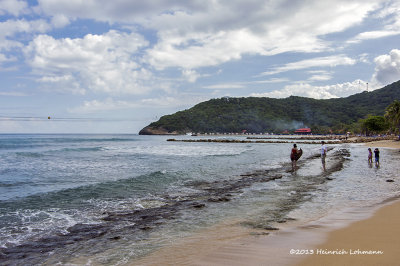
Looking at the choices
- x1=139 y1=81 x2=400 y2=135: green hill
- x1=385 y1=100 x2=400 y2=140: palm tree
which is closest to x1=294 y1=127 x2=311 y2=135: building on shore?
x1=139 y1=81 x2=400 y2=135: green hill

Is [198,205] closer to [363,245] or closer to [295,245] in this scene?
[295,245]

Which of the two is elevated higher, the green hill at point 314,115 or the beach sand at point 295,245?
the green hill at point 314,115

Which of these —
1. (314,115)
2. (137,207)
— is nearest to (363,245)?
(137,207)

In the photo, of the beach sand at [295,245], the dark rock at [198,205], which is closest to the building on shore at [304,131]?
the dark rock at [198,205]

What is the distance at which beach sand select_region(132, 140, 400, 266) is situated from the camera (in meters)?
4.70

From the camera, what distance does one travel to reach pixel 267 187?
13.4m

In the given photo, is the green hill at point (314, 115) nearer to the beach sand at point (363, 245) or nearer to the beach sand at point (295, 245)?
the beach sand at point (363, 245)

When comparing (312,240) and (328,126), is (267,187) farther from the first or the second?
(328,126)

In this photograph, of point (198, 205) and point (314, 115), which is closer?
point (198, 205)

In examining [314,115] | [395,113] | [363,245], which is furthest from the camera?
[314,115]

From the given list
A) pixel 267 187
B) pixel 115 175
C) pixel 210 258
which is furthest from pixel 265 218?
pixel 115 175

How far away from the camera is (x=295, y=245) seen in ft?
18.0

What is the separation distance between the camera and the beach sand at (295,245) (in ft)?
15.4

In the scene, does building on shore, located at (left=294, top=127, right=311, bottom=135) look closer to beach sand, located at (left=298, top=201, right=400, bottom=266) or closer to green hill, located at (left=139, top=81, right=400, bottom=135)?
green hill, located at (left=139, top=81, right=400, bottom=135)
